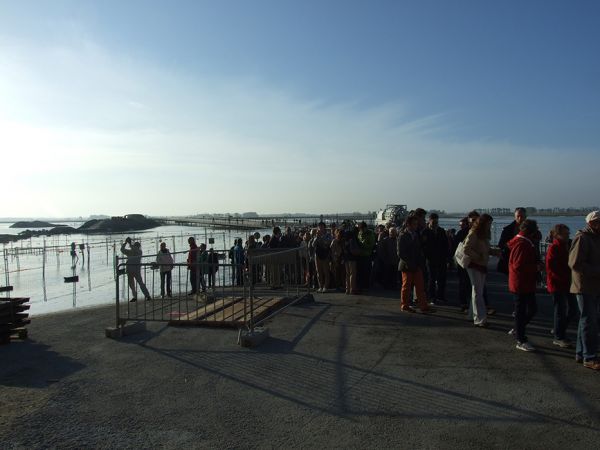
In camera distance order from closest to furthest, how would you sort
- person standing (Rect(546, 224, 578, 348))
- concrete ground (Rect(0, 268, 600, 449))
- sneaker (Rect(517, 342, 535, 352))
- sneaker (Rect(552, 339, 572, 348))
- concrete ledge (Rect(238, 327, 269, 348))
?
1. concrete ground (Rect(0, 268, 600, 449))
2. person standing (Rect(546, 224, 578, 348))
3. sneaker (Rect(517, 342, 535, 352))
4. sneaker (Rect(552, 339, 572, 348))
5. concrete ledge (Rect(238, 327, 269, 348))

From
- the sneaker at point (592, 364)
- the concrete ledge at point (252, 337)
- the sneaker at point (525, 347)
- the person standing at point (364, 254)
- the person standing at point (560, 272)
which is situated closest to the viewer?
the sneaker at point (592, 364)

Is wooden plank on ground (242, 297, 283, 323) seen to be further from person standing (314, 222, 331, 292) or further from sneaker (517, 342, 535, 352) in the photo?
sneaker (517, 342, 535, 352)

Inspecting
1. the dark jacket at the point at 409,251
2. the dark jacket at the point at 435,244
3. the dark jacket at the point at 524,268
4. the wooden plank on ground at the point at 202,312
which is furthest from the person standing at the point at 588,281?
the wooden plank on ground at the point at 202,312

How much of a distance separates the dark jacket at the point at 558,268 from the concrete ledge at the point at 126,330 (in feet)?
23.0

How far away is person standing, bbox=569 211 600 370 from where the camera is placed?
18.1 feet

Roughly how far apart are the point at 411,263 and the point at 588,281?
11.9 feet

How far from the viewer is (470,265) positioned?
7.86 metres

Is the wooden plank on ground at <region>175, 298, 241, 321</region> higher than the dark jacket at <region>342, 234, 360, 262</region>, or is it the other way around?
the dark jacket at <region>342, 234, 360, 262</region>

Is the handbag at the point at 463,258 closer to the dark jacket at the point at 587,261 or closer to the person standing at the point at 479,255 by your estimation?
the person standing at the point at 479,255

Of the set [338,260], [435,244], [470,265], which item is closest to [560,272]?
[470,265]

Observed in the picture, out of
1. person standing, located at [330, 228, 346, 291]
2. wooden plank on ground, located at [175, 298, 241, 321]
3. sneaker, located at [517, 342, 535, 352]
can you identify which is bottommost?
sneaker, located at [517, 342, 535, 352]

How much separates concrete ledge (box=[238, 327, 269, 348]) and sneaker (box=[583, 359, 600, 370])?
459 centimetres

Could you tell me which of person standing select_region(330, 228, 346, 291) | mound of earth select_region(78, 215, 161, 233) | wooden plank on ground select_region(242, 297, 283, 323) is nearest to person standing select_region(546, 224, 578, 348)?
wooden plank on ground select_region(242, 297, 283, 323)

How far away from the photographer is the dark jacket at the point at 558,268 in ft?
20.6
